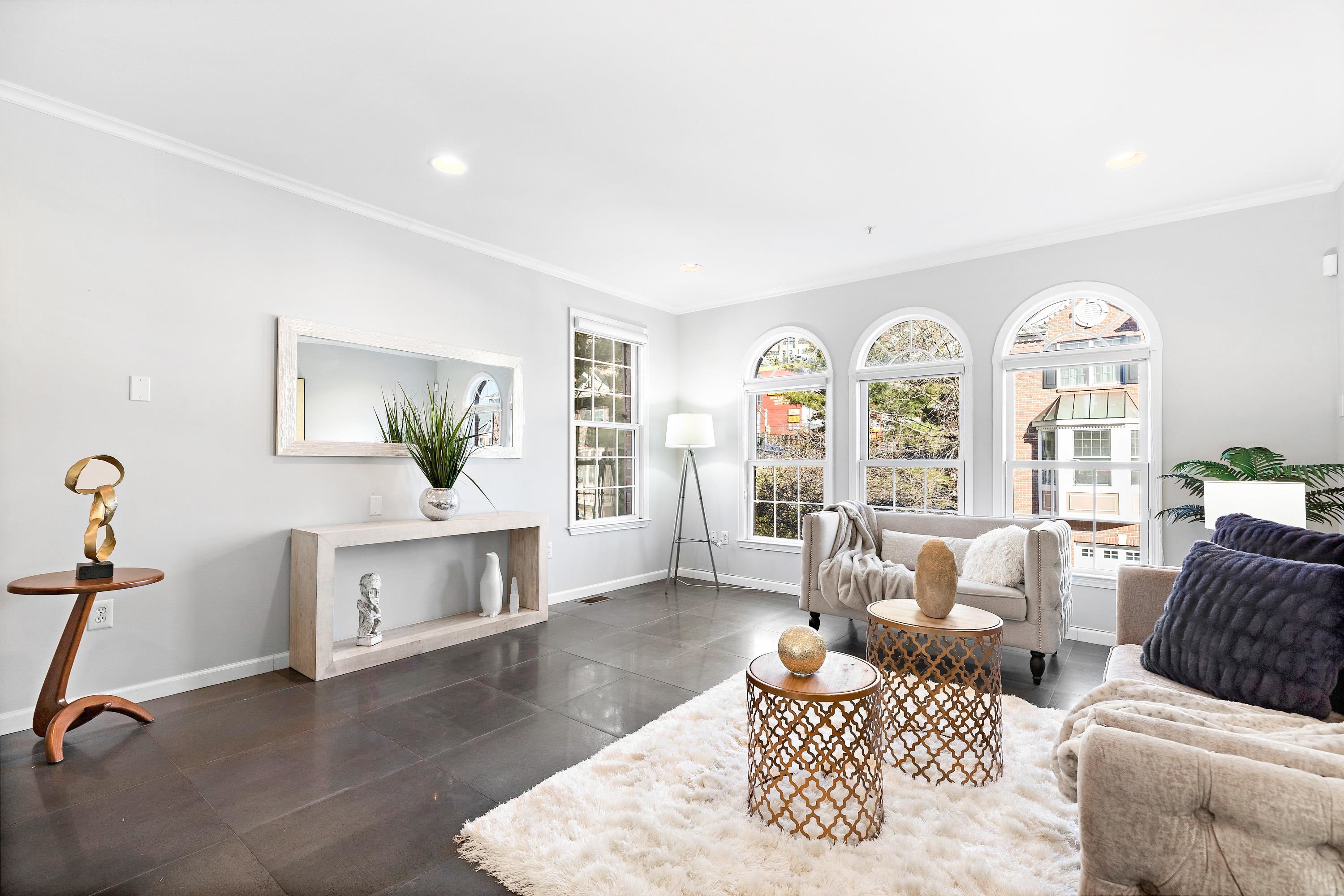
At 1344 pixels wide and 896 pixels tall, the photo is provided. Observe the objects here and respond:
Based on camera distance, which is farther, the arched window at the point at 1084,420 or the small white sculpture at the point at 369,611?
the arched window at the point at 1084,420

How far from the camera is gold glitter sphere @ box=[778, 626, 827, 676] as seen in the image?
1880 millimetres

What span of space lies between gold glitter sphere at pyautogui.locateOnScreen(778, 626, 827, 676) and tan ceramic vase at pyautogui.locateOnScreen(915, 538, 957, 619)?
26.5 inches

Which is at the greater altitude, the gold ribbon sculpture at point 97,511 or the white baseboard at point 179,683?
the gold ribbon sculpture at point 97,511

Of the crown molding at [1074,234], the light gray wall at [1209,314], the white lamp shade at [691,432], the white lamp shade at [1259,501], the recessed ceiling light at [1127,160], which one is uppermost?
the recessed ceiling light at [1127,160]

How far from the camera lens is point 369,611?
348 centimetres

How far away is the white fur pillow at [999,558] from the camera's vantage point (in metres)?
3.36

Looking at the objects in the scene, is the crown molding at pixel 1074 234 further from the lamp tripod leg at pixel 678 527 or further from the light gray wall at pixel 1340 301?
the lamp tripod leg at pixel 678 527

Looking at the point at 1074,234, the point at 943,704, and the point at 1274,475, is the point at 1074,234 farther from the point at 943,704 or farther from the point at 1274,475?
the point at 943,704

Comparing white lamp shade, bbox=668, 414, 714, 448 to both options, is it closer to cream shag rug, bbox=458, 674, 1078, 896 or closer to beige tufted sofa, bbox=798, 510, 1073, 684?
beige tufted sofa, bbox=798, 510, 1073, 684

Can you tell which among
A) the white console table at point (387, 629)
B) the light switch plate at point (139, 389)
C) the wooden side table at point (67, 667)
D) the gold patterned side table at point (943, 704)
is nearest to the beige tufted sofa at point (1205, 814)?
the gold patterned side table at point (943, 704)

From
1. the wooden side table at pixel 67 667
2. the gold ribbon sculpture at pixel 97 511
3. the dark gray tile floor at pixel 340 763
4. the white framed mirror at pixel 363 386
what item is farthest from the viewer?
the white framed mirror at pixel 363 386

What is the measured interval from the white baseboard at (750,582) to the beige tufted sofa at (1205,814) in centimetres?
411

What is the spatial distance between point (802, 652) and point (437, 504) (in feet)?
8.46

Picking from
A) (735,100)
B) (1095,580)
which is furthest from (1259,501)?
(735,100)
